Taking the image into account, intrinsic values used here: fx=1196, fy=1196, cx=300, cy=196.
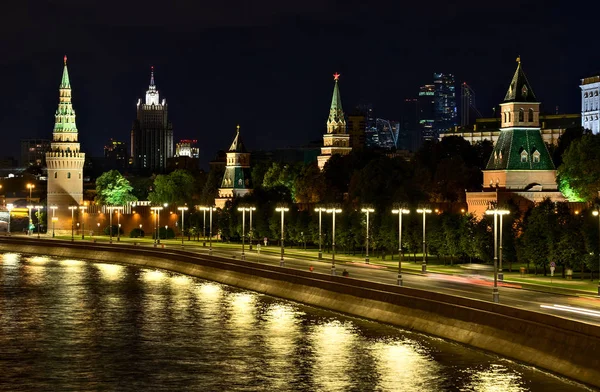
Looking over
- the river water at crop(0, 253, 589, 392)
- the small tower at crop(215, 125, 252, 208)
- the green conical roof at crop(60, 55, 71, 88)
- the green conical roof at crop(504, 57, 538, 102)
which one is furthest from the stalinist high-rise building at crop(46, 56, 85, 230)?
the river water at crop(0, 253, 589, 392)

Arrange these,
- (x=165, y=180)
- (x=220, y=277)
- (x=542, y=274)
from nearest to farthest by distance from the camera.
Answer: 1. (x=542, y=274)
2. (x=220, y=277)
3. (x=165, y=180)

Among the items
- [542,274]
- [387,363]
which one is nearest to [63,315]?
[387,363]

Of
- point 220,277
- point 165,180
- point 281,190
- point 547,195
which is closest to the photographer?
point 220,277

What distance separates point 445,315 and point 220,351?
11017 mm

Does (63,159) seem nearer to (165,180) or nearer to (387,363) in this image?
(165,180)

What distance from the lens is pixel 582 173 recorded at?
117750 millimetres

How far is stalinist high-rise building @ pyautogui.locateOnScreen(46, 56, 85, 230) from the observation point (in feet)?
617

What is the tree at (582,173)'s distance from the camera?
383 ft

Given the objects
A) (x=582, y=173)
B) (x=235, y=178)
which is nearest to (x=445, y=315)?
(x=582, y=173)

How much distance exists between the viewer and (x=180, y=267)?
108m

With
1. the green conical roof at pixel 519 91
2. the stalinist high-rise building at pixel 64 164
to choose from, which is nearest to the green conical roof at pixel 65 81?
the stalinist high-rise building at pixel 64 164

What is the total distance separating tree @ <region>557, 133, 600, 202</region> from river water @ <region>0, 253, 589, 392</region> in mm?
43644

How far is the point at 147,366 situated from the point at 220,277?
1656 inches

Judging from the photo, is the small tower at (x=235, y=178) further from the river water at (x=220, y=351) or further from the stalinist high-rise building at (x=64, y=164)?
the river water at (x=220, y=351)
